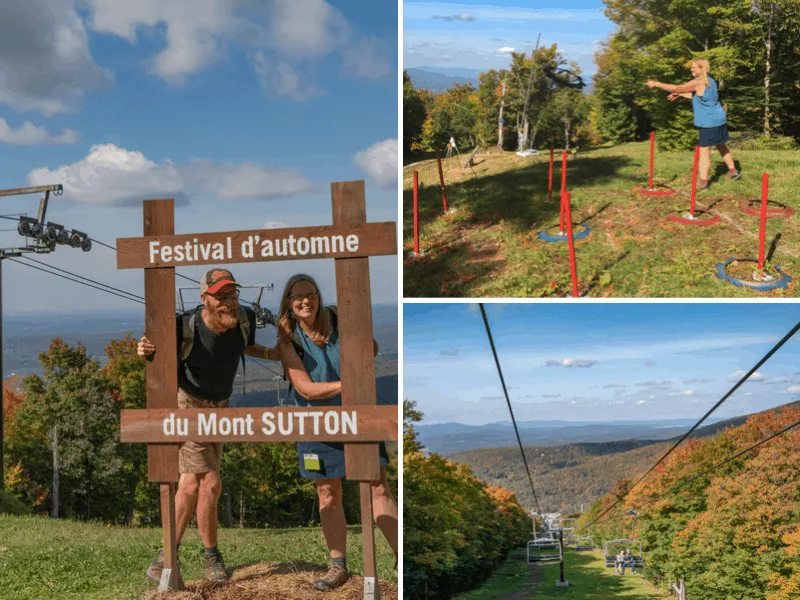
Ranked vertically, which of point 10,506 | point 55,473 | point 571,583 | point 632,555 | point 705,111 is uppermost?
point 705,111

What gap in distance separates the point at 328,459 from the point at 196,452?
0.71m

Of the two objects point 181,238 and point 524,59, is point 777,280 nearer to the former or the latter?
point 524,59

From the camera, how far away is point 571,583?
17.3 feet

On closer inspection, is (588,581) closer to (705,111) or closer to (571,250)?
(571,250)

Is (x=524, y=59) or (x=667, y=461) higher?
(x=524, y=59)

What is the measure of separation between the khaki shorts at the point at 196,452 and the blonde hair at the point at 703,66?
3.48 metres

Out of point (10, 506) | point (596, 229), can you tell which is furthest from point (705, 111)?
point (10, 506)

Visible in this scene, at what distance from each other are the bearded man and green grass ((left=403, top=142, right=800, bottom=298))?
4.22 feet

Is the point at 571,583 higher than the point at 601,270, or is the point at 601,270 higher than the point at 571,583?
the point at 601,270

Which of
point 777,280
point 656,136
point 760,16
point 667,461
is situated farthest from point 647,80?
point 667,461

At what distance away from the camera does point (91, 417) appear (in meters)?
15.6

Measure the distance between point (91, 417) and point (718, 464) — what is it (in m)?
12.9

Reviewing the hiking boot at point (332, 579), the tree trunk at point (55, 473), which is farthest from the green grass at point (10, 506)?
the hiking boot at point (332, 579)

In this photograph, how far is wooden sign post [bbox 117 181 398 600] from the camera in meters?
3.91
